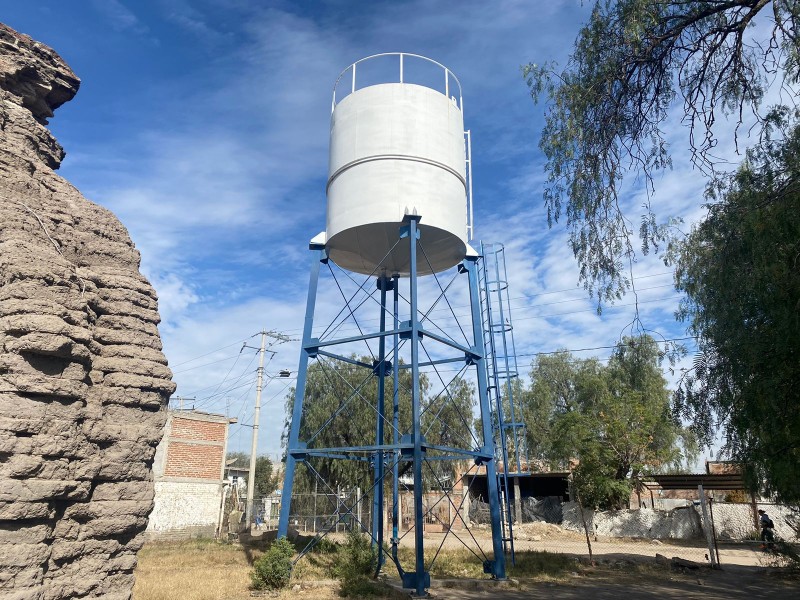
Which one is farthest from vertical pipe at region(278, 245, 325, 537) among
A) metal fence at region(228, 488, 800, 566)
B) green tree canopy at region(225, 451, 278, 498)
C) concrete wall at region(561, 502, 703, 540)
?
green tree canopy at region(225, 451, 278, 498)

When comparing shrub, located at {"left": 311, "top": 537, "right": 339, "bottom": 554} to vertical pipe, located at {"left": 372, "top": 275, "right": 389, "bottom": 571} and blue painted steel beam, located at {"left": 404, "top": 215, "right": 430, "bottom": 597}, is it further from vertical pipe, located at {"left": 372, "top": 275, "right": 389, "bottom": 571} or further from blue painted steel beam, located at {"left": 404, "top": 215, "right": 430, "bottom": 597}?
blue painted steel beam, located at {"left": 404, "top": 215, "right": 430, "bottom": 597}

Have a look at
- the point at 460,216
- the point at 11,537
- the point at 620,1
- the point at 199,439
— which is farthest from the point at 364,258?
the point at 199,439

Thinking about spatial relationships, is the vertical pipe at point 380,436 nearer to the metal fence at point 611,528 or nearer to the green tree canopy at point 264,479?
the metal fence at point 611,528

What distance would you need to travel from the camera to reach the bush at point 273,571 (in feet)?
32.5

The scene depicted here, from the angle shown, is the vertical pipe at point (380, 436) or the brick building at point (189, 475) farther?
the brick building at point (189, 475)

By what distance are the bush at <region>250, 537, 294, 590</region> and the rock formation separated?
6093 mm

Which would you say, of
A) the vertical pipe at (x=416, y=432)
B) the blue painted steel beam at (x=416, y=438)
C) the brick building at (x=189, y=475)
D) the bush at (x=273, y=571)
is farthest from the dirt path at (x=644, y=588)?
the brick building at (x=189, y=475)

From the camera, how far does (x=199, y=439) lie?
A: 22.7 meters

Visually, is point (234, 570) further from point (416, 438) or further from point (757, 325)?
point (757, 325)

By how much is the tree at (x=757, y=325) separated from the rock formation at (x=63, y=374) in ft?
19.3

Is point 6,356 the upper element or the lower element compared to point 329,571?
upper

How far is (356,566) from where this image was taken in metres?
11.3

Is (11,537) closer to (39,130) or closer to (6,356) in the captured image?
(6,356)

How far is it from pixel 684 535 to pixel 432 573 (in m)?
14.4
